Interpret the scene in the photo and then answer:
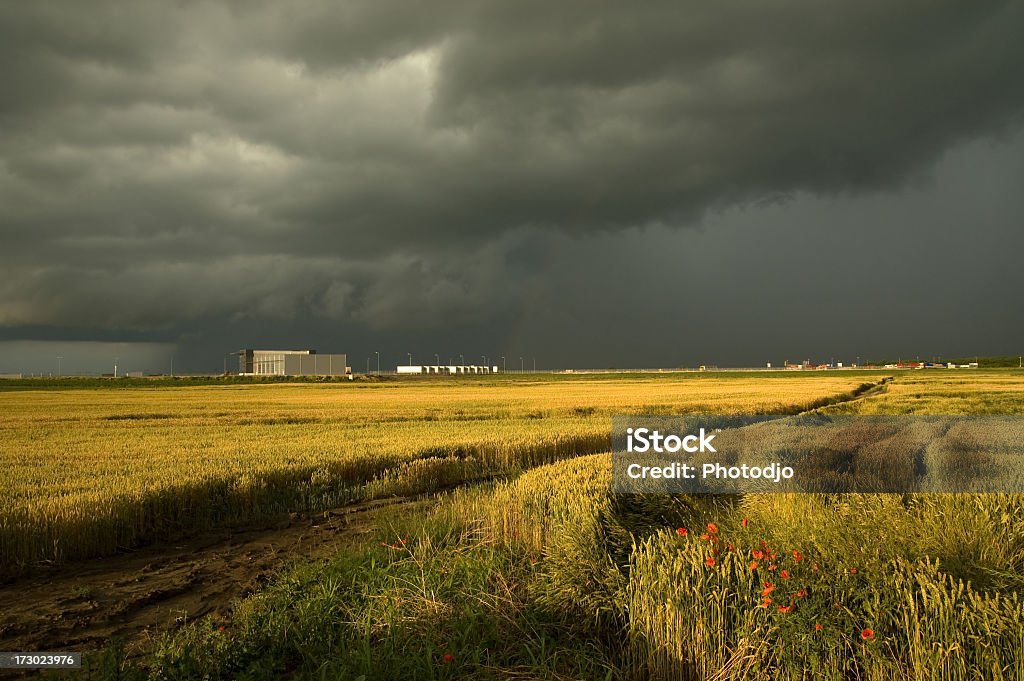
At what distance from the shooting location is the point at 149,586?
389 inches

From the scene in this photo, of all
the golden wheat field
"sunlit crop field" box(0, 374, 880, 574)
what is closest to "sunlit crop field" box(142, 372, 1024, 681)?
the golden wheat field

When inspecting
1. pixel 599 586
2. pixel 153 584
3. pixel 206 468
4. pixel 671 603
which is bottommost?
pixel 153 584

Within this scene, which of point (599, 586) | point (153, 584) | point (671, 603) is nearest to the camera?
point (671, 603)

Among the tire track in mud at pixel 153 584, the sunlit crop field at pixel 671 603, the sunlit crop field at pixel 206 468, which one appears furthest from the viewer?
the sunlit crop field at pixel 206 468

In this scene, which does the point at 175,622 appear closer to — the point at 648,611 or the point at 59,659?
the point at 59,659

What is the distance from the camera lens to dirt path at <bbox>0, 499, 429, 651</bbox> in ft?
26.9

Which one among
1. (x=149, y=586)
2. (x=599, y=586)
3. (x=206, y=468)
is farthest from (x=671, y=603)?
(x=206, y=468)

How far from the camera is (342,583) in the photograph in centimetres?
909

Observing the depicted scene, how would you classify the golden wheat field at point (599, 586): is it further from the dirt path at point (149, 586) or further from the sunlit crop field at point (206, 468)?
the dirt path at point (149, 586)

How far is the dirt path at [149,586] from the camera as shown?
8.19m

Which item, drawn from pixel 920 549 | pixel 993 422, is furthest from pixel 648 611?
pixel 993 422

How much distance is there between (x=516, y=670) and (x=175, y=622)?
5.03m

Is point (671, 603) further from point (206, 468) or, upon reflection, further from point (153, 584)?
point (206, 468)

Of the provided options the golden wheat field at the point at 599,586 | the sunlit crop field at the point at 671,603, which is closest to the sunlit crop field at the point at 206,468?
the golden wheat field at the point at 599,586
